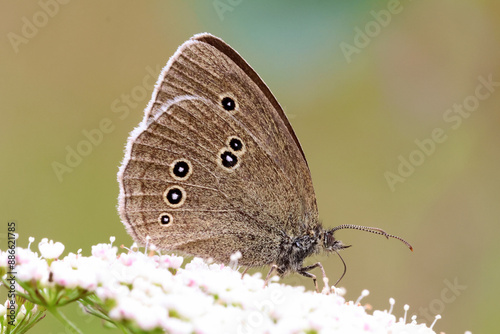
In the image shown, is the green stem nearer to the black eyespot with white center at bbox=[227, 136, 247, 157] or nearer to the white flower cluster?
the white flower cluster

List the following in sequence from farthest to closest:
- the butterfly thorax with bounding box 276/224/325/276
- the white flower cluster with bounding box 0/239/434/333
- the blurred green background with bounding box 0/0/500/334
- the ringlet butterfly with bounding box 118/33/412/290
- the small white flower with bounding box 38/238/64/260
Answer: the blurred green background with bounding box 0/0/500/334 < the butterfly thorax with bounding box 276/224/325/276 < the ringlet butterfly with bounding box 118/33/412/290 < the small white flower with bounding box 38/238/64/260 < the white flower cluster with bounding box 0/239/434/333

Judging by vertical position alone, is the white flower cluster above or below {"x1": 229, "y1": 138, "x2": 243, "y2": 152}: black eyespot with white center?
below

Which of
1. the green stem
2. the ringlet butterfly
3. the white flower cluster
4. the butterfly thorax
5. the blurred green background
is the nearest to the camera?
the white flower cluster

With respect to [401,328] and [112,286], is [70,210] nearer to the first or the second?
[112,286]

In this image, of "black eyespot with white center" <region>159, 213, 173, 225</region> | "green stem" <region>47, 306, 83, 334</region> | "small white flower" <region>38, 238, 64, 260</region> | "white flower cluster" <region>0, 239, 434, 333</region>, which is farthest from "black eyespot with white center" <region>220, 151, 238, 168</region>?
"green stem" <region>47, 306, 83, 334</region>

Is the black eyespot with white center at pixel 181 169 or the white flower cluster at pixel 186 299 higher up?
the black eyespot with white center at pixel 181 169

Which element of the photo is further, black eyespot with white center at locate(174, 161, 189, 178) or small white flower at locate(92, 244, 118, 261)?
black eyespot with white center at locate(174, 161, 189, 178)

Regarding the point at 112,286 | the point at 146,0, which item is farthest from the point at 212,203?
the point at 146,0

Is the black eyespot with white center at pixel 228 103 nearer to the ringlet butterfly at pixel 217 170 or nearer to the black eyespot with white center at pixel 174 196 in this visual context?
the ringlet butterfly at pixel 217 170

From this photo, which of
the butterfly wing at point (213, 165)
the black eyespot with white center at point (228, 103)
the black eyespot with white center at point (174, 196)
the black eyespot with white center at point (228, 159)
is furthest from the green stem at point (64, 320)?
the black eyespot with white center at point (228, 103)
